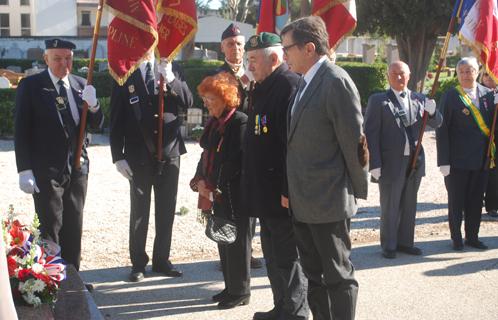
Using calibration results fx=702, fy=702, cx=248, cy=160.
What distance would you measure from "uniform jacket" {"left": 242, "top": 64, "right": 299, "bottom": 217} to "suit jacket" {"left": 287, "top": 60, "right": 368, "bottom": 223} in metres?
0.63

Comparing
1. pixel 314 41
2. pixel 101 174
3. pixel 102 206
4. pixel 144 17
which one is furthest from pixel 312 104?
pixel 101 174

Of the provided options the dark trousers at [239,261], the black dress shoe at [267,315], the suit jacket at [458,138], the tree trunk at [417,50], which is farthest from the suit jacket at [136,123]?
the tree trunk at [417,50]

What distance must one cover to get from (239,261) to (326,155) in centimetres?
166

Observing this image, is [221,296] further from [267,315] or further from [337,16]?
Result: [337,16]

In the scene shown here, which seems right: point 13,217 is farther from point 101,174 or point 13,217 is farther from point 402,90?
point 101,174

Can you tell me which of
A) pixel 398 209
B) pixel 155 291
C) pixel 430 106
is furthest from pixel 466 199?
pixel 155 291

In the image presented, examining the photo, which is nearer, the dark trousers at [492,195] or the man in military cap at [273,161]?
the man in military cap at [273,161]

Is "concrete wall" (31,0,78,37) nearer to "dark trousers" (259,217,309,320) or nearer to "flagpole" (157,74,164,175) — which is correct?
"flagpole" (157,74,164,175)

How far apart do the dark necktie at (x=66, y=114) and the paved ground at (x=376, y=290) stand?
1.45 metres

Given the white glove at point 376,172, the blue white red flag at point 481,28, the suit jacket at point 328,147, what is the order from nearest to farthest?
1. the suit jacket at point 328,147
2. the white glove at point 376,172
3. the blue white red flag at point 481,28

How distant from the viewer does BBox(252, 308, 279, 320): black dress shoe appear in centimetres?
543

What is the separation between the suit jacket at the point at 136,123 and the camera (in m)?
6.48

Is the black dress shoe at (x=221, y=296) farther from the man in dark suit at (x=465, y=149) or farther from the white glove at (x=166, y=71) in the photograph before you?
the man in dark suit at (x=465, y=149)

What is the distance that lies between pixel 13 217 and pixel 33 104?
1.54m
